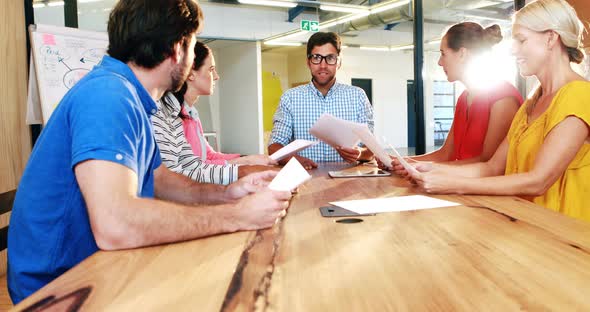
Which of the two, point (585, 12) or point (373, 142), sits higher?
point (585, 12)

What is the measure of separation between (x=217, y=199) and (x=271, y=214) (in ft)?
1.82

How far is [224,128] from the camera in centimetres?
1274

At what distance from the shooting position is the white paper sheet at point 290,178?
4.21 feet

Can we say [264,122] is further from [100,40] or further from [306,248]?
[306,248]

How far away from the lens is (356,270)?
2.64 feet

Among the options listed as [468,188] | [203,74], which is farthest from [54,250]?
[203,74]

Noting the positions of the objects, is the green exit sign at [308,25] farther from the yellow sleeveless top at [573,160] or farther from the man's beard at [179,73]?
the man's beard at [179,73]

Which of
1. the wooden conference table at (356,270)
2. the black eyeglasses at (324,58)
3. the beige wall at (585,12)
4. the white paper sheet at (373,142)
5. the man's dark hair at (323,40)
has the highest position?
the beige wall at (585,12)

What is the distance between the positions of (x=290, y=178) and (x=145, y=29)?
0.63 metres

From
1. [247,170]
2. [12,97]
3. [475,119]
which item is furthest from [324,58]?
[12,97]

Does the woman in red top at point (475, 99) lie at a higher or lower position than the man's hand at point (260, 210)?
higher

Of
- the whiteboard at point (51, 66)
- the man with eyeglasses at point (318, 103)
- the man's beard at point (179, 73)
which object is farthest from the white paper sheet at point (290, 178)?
the whiteboard at point (51, 66)

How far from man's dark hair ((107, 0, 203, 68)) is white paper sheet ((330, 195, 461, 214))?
2.46 feet

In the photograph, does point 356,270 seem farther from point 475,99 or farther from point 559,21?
point 475,99
